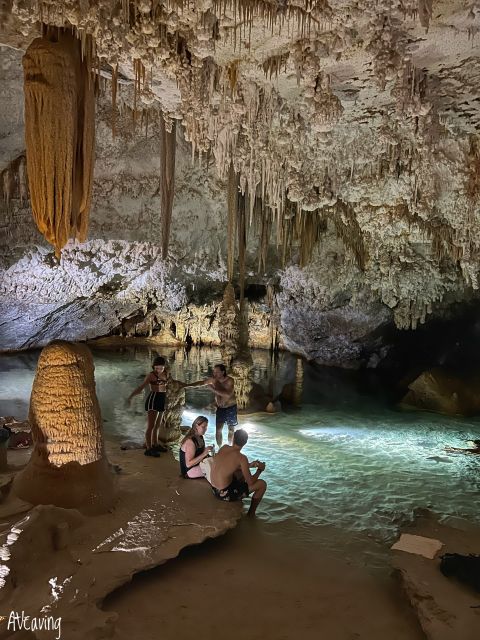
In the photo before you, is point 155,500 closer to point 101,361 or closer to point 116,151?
point 116,151

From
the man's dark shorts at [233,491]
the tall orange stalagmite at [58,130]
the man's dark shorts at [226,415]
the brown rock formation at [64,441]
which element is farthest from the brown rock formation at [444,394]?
the tall orange stalagmite at [58,130]

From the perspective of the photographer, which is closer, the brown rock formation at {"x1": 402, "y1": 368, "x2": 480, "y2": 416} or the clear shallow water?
the clear shallow water

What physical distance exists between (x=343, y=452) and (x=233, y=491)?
9.73 feet

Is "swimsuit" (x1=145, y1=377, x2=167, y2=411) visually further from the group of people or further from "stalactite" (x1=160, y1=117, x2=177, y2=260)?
"stalactite" (x1=160, y1=117, x2=177, y2=260)

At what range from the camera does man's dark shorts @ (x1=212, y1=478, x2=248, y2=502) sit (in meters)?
4.64

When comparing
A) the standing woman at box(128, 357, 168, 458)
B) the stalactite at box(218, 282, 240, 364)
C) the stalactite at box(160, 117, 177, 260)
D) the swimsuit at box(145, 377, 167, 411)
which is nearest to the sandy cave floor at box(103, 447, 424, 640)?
the standing woman at box(128, 357, 168, 458)

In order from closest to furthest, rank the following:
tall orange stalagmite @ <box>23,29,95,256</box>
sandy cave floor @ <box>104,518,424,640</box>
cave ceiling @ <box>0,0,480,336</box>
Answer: sandy cave floor @ <box>104,518,424,640</box>
cave ceiling @ <box>0,0,480,336</box>
tall orange stalagmite @ <box>23,29,95,256</box>

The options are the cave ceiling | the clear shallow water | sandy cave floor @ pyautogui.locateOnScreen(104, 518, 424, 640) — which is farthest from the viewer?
the clear shallow water

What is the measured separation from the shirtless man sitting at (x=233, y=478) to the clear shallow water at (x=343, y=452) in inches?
13.3

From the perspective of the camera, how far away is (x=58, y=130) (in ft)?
13.7

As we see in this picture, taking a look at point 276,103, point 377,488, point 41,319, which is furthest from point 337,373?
point 276,103

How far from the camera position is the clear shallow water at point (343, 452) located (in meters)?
5.16

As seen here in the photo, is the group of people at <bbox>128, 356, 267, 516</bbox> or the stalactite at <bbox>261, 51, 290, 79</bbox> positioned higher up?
the stalactite at <bbox>261, 51, 290, 79</bbox>

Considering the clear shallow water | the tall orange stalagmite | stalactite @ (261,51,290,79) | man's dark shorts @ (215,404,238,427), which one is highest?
stalactite @ (261,51,290,79)
